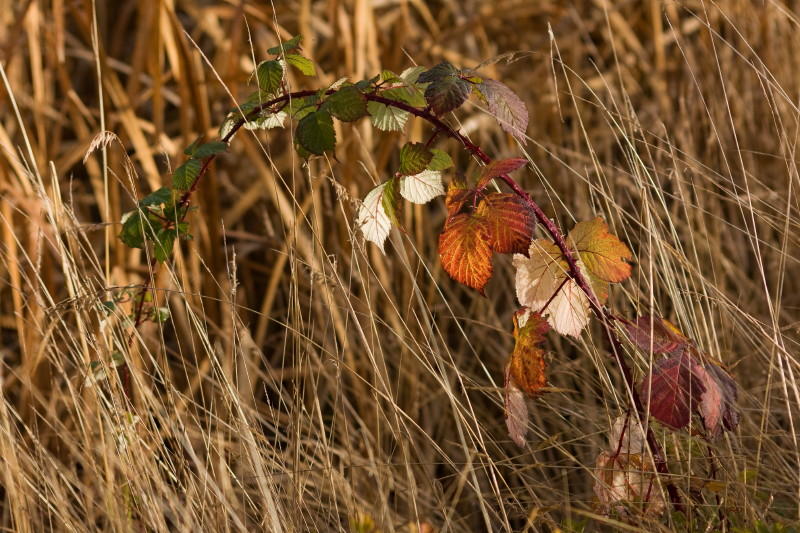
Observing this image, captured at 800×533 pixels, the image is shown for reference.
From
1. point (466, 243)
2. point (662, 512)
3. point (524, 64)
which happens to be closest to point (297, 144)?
point (466, 243)

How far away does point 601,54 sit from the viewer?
257 centimetres

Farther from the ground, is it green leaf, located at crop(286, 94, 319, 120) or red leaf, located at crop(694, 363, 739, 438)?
green leaf, located at crop(286, 94, 319, 120)

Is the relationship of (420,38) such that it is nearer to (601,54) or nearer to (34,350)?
(601,54)

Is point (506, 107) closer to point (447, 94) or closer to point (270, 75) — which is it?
point (447, 94)

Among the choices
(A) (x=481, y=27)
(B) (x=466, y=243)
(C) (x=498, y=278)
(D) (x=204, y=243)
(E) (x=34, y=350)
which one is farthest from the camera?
(A) (x=481, y=27)

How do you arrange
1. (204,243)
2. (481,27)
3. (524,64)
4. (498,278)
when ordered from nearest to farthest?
(204,243), (498,278), (481,27), (524,64)

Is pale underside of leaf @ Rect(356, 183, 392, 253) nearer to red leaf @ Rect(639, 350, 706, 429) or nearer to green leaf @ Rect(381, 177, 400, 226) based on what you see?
green leaf @ Rect(381, 177, 400, 226)

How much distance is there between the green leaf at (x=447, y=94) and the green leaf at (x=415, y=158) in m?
0.07

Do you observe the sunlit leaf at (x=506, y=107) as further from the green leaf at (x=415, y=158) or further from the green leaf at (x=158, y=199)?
the green leaf at (x=158, y=199)

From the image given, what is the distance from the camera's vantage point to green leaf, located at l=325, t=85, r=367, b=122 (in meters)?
0.83

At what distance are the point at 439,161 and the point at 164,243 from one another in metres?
0.29

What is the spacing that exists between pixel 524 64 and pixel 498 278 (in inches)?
30.7

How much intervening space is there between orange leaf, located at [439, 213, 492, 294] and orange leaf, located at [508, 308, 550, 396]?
0.07 metres

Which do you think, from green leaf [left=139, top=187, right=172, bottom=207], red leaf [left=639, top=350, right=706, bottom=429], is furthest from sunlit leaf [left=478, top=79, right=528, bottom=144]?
green leaf [left=139, top=187, right=172, bottom=207]
